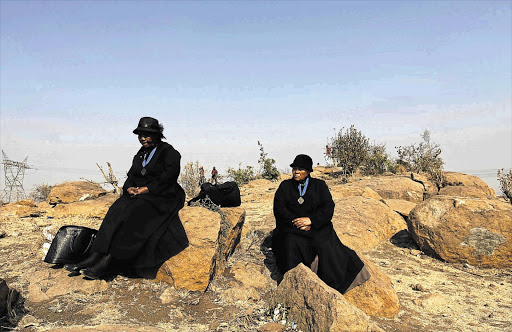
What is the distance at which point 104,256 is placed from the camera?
409cm

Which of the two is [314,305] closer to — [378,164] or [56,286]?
[56,286]

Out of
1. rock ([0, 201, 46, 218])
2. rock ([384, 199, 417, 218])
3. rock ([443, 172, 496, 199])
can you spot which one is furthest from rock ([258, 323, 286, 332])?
rock ([443, 172, 496, 199])

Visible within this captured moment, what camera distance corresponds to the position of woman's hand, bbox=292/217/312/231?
458 centimetres

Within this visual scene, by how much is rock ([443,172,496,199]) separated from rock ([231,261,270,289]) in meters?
9.85

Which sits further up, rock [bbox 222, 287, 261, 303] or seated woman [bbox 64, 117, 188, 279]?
seated woman [bbox 64, 117, 188, 279]

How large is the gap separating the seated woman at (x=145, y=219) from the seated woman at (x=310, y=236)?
4.32 ft

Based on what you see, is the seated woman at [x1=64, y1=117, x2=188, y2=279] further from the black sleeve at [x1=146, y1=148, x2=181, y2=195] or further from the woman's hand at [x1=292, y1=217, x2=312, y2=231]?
the woman's hand at [x1=292, y1=217, x2=312, y2=231]

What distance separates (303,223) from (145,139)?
7.53 ft

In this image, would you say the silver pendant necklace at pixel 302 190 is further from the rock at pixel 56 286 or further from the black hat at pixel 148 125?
the rock at pixel 56 286

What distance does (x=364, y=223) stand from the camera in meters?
7.16

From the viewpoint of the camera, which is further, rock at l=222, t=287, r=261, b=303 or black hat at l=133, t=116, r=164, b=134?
black hat at l=133, t=116, r=164, b=134

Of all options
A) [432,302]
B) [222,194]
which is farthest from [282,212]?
[432,302]

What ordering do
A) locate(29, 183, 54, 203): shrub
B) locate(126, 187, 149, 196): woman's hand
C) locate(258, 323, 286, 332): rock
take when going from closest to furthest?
1. locate(258, 323, 286, 332): rock
2. locate(126, 187, 149, 196): woman's hand
3. locate(29, 183, 54, 203): shrub

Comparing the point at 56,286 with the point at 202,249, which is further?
the point at 202,249
